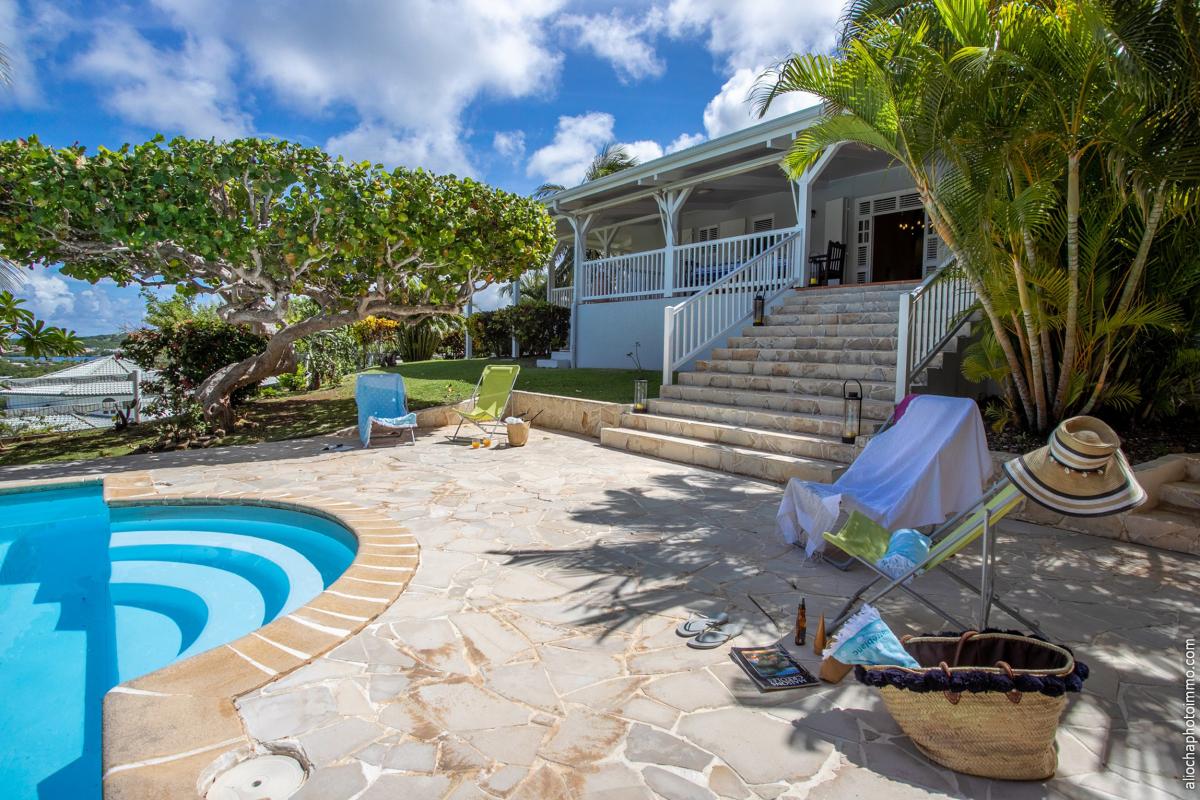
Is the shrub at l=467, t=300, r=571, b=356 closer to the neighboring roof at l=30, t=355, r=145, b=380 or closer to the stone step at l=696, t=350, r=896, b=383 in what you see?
the stone step at l=696, t=350, r=896, b=383

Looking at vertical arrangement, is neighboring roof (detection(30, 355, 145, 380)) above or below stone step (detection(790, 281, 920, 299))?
below

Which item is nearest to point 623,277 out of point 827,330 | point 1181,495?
point 827,330

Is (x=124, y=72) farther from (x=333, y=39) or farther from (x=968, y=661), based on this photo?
(x=968, y=661)

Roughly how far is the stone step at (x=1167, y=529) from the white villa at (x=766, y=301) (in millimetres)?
2313

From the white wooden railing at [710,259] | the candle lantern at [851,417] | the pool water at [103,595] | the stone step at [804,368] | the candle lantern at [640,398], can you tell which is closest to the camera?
the pool water at [103,595]

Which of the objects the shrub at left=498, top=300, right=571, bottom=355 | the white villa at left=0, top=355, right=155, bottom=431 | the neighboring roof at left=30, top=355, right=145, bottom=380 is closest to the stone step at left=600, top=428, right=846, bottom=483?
the white villa at left=0, top=355, right=155, bottom=431

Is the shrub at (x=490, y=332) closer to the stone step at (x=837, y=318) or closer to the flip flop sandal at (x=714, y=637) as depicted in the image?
the stone step at (x=837, y=318)

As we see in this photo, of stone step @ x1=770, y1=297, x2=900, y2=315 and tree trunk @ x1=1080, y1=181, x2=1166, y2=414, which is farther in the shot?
stone step @ x1=770, y1=297, x2=900, y2=315

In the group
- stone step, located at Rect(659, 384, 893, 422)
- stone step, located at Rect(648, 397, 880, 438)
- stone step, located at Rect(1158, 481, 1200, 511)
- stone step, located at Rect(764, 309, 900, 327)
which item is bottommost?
stone step, located at Rect(1158, 481, 1200, 511)

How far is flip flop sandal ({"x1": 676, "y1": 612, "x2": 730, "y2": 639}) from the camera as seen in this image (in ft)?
10.4

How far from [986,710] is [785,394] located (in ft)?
21.9

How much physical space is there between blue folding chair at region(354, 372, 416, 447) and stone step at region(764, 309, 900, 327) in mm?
6146

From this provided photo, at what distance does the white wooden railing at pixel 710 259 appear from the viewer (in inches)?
478

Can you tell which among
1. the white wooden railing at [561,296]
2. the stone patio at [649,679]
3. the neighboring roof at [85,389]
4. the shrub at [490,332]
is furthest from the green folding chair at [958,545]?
the shrub at [490,332]
